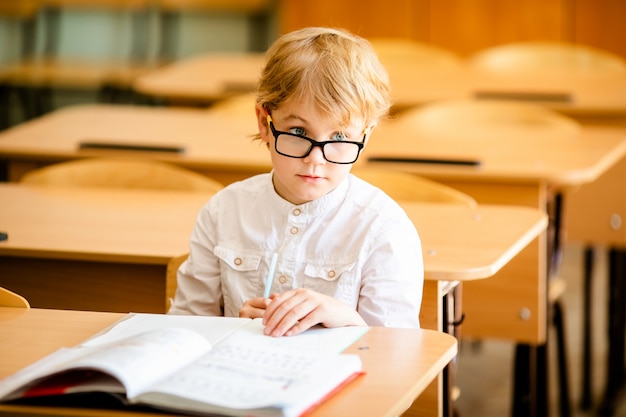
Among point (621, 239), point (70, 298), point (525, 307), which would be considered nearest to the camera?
point (70, 298)

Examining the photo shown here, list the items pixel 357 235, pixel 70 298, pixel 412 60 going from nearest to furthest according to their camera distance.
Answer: pixel 357 235
pixel 70 298
pixel 412 60

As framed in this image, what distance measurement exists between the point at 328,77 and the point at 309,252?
0.30 metres

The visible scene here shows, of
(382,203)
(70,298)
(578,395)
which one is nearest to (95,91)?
(578,395)

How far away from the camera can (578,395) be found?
383 centimetres

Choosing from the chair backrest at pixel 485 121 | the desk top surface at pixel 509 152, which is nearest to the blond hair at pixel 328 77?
the desk top surface at pixel 509 152

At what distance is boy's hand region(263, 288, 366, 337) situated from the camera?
1.59 metres

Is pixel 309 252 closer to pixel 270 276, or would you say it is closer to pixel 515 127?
pixel 270 276

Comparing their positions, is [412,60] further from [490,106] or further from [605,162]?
[605,162]

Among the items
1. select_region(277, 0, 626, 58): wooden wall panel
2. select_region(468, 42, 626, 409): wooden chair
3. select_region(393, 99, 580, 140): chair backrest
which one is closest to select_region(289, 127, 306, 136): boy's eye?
select_region(393, 99, 580, 140): chair backrest

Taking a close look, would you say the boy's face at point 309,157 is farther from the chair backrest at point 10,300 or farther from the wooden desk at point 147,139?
the wooden desk at point 147,139

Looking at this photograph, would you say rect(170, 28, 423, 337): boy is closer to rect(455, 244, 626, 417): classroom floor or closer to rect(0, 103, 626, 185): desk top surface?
rect(0, 103, 626, 185): desk top surface

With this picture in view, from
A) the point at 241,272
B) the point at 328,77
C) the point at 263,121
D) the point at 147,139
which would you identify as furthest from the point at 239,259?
the point at 147,139

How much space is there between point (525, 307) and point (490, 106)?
4.18ft

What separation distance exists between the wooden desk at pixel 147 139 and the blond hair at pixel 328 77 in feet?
4.12
